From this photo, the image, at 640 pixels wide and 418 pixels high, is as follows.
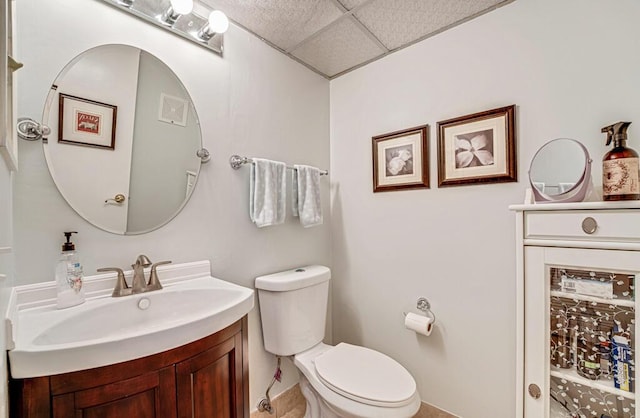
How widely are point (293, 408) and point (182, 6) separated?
7.03 ft

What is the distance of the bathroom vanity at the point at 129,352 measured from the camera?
23.1 inches

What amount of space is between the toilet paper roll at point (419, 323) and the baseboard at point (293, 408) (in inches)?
17.6

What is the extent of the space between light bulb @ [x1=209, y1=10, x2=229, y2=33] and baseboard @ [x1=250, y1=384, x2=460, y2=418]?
1922 mm

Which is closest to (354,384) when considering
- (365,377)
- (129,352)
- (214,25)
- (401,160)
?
(365,377)

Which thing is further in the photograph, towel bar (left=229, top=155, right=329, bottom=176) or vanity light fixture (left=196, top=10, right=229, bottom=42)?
towel bar (left=229, top=155, right=329, bottom=176)

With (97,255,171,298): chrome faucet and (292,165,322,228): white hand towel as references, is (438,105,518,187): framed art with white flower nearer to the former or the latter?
(292,165,322,228): white hand towel

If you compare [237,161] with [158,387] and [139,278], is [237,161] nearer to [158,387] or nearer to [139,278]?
[139,278]

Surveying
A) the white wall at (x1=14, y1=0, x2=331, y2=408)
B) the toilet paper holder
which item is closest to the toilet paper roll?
the toilet paper holder

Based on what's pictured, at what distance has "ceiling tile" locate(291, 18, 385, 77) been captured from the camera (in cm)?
147

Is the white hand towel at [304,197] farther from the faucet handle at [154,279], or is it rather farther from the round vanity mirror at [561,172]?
the round vanity mirror at [561,172]

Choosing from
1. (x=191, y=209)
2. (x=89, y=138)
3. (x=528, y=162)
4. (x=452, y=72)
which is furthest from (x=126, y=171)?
(x=528, y=162)

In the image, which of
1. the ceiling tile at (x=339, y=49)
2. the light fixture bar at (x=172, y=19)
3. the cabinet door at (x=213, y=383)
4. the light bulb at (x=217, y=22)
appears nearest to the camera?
the cabinet door at (x=213, y=383)

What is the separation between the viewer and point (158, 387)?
708 millimetres

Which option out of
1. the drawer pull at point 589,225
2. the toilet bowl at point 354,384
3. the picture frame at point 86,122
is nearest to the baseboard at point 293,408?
the toilet bowl at point 354,384
